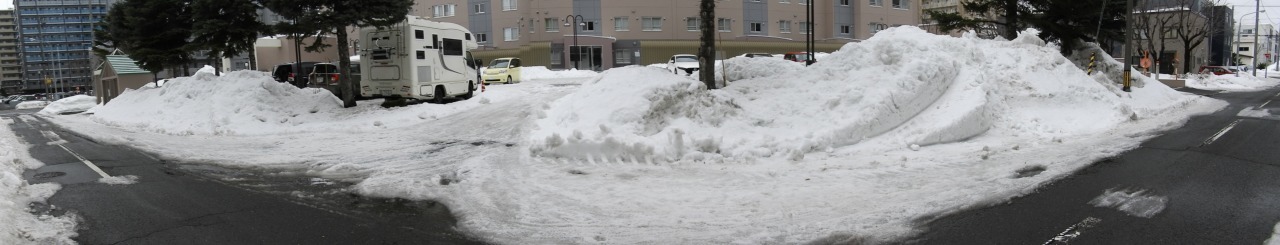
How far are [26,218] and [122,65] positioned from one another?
3318 centimetres

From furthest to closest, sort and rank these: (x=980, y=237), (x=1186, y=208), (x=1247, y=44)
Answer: (x=1247, y=44)
(x=1186, y=208)
(x=980, y=237)

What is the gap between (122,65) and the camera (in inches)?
1339

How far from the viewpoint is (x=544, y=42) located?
2243 inches

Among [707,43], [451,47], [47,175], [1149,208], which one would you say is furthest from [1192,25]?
[47,175]

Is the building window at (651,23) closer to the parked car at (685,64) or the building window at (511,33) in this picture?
the building window at (511,33)

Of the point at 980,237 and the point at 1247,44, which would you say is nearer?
the point at 980,237

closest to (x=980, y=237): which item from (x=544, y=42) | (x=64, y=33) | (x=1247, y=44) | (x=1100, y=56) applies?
(x=1100, y=56)

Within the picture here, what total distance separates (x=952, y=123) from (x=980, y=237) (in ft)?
20.9

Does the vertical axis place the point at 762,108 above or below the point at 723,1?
below

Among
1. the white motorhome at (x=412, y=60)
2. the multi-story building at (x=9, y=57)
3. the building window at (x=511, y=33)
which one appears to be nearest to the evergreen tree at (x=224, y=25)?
the white motorhome at (x=412, y=60)

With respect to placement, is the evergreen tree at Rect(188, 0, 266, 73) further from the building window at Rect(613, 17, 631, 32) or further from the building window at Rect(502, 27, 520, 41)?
the building window at Rect(613, 17, 631, 32)

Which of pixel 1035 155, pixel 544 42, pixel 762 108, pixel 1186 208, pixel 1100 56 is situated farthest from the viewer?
pixel 544 42

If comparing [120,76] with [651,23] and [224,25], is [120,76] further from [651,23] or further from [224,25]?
[651,23]

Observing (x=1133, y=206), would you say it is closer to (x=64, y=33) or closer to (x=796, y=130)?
(x=796, y=130)
